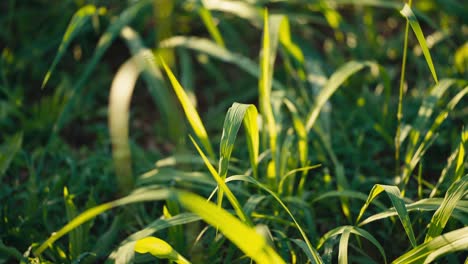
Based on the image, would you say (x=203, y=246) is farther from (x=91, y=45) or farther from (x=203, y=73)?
(x=91, y=45)

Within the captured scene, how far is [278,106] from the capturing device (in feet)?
4.02

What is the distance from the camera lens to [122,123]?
96 centimetres

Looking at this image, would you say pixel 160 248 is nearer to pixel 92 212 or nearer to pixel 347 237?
pixel 92 212

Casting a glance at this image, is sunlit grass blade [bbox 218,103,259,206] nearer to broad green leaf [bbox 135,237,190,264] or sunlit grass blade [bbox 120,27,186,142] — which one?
broad green leaf [bbox 135,237,190,264]

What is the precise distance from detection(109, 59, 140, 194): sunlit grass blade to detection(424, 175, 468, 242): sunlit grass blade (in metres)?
0.63

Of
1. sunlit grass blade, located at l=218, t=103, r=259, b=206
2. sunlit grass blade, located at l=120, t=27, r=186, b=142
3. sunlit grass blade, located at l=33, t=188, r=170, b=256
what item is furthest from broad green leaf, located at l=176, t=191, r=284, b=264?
sunlit grass blade, located at l=120, t=27, r=186, b=142

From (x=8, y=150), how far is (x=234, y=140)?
0.68 m

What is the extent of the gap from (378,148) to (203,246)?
57 cm

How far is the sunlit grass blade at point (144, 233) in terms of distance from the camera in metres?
0.88

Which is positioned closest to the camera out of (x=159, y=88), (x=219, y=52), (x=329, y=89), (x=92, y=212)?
(x=92, y=212)

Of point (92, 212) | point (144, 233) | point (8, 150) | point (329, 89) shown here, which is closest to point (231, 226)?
point (92, 212)

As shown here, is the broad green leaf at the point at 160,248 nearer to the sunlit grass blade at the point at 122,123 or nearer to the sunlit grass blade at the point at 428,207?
the sunlit grass blade at the point at 122,123

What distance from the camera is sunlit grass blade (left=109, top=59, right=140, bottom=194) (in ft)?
3.20

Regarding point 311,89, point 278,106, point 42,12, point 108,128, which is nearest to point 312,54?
point 311,89
